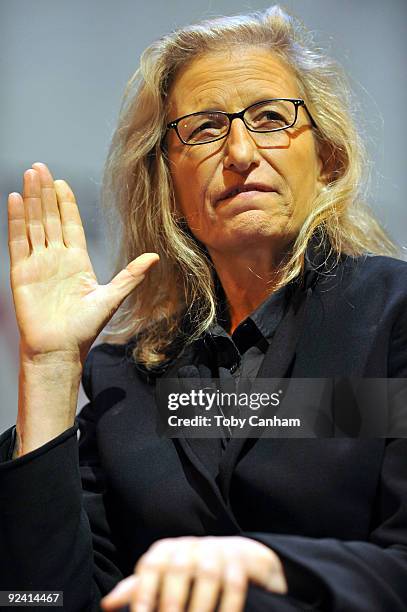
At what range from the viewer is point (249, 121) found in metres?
1.17

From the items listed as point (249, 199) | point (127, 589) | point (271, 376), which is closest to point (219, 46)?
point (249, 199)

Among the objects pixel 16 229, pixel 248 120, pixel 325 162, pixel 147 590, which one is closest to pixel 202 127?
pixel 248 120

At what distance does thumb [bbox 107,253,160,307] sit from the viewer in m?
1.13

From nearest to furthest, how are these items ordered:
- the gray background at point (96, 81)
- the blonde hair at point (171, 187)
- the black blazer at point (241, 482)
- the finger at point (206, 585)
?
the finger at point (206, 585), the black blazer at point (241, 482), the blonde hair at point (171, 187), the gray background at point (96, 81)

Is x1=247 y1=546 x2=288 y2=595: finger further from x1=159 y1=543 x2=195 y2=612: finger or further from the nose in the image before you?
the nose

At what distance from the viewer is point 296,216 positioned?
1.18 m

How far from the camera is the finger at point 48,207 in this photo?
3.77 ft

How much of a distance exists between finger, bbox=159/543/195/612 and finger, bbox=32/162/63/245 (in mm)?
535

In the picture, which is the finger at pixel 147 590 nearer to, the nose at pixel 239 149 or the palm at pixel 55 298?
the palm at pixel 55 298

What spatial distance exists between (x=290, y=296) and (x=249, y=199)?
15 centimetres

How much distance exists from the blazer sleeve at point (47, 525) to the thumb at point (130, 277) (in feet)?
0.63

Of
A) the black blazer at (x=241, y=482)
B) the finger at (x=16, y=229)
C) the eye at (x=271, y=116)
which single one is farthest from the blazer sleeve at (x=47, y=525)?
the eye at (x=271, y=116)

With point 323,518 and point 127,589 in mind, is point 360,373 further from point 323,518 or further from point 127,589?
point 127,589

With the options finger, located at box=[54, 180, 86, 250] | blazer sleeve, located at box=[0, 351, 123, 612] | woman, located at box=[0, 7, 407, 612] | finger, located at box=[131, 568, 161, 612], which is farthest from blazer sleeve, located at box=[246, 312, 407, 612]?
finger, located at box=[54, 180, 86, 250]
